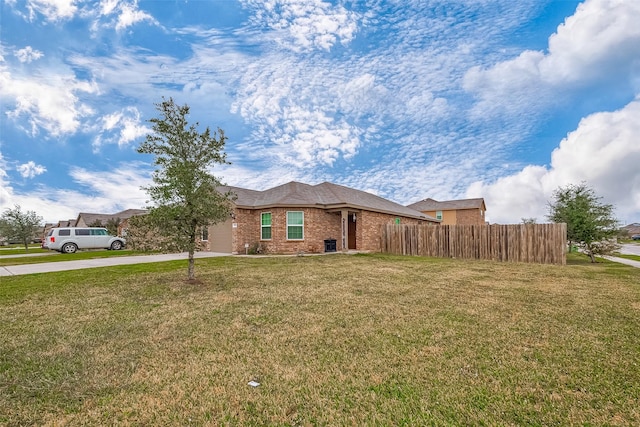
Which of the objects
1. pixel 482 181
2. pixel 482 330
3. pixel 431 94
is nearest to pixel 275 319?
pixel 482 330

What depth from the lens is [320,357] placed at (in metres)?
3.50

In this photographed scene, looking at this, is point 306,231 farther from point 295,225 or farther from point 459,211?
point 459,211

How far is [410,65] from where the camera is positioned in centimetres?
1201

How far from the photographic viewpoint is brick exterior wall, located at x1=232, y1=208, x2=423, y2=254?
55.9 ft

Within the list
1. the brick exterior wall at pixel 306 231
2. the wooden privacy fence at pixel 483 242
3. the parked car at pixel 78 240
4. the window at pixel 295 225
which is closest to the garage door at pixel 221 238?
the brick exterior wall at pixel 306 231

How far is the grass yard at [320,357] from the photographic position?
8.13ft

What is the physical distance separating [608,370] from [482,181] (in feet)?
69.2

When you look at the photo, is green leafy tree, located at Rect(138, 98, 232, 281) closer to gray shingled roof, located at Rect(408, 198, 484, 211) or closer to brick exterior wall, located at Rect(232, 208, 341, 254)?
brick exterior wall, located at Rect(232, 208, 341, 254)

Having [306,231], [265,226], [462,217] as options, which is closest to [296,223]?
[306,231]

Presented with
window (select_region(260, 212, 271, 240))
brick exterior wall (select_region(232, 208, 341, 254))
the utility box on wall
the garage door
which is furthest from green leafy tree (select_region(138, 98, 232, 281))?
the utility box on wall

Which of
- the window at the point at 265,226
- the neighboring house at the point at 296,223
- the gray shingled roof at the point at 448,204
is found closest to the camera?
the neighboring house at the point at 296,223

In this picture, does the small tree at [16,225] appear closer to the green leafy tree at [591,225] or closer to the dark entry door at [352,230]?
the dark entry door at [352,230]

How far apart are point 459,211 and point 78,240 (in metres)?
37.0

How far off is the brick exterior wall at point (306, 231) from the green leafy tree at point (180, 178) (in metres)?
8.93
